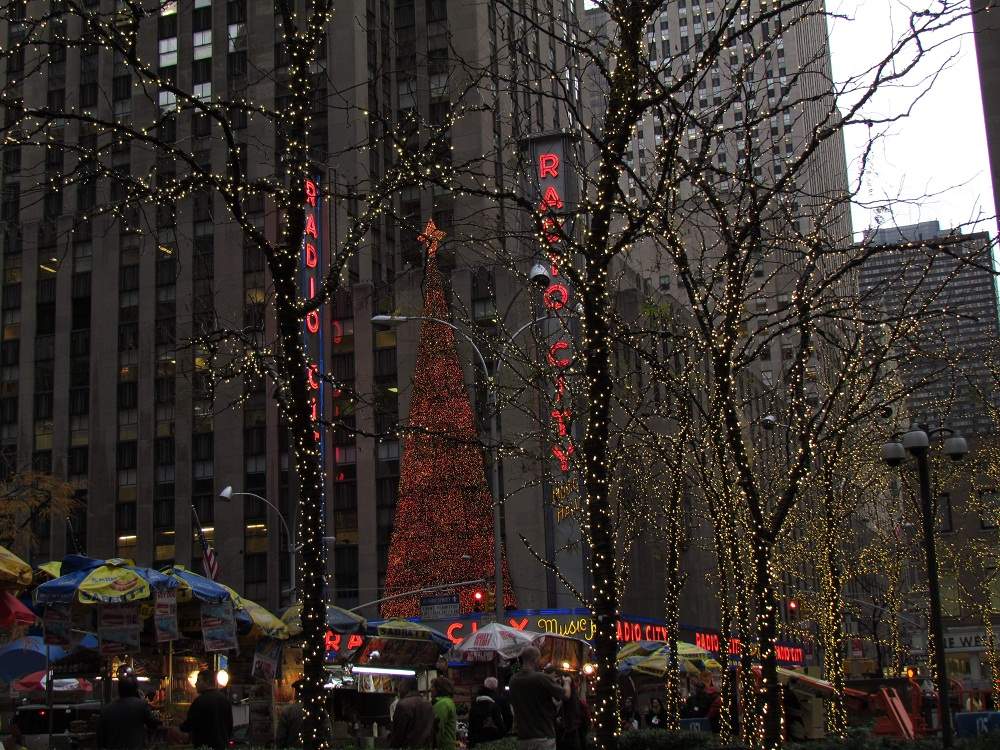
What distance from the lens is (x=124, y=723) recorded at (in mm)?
12609

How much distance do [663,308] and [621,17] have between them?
6666 mm

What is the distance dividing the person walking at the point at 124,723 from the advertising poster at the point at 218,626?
14.3 feet

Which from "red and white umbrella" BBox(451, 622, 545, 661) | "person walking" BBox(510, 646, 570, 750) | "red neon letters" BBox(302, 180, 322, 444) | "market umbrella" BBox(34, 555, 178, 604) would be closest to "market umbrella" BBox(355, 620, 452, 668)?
"red and white umbrella" BBox(451, 622, 545, 661)

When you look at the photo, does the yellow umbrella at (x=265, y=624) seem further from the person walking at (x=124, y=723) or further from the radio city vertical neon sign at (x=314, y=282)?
the radio city vertical neon sign at (x=314, y=282)

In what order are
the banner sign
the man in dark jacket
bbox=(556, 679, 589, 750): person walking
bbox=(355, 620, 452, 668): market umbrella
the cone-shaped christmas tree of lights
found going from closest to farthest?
the man in dark jacket, bbox=(556, 679, 589, 750): person walking, bbox=(355, 620, 452, 668): market umbrella, the cone-shaped christmas tree of lights, the banner sign

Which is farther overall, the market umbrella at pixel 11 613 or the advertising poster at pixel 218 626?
the advertising poster at pixel 218 626

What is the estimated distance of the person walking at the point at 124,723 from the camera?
12.6 meters

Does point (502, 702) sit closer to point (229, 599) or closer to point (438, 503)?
point (229, 599)

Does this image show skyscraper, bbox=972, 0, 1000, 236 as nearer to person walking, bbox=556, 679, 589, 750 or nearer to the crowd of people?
person walking, bbox=556, 679, 589, 750

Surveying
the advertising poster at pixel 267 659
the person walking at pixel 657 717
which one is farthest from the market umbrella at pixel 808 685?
the advertising poster at pixel 267 659

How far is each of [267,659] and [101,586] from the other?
5.88m

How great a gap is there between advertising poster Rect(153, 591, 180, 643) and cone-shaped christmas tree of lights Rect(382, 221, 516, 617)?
100ft

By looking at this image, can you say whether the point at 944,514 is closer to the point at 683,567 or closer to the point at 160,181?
the point at 683,567

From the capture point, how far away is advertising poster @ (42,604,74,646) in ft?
50.5
